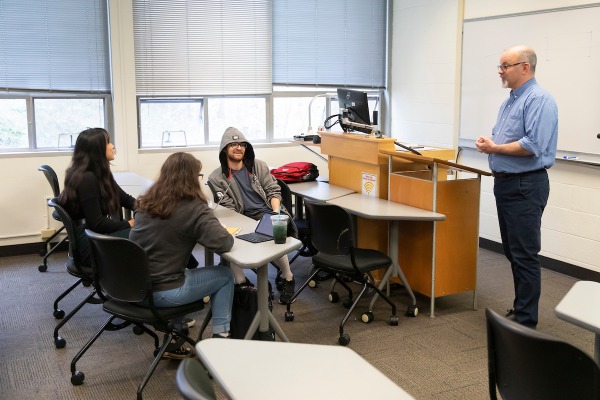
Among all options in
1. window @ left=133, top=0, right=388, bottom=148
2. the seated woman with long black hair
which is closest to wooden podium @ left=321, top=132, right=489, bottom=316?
the seated woman with long black hair

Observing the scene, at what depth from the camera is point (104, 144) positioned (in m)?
4.02

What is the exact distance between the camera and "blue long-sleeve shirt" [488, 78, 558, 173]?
12.7 ft

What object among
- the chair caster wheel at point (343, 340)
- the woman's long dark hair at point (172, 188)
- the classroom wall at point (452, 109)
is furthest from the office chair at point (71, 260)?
the classroom wall at point (452, 109)

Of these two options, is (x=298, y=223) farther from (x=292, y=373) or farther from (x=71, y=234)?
(x=292, y=373)

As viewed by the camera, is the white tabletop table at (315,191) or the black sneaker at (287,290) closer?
the black sneaker at (287,290)

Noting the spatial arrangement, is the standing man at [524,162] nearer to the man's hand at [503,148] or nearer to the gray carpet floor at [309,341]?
the man's hand at [503,148]

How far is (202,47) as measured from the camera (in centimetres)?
643

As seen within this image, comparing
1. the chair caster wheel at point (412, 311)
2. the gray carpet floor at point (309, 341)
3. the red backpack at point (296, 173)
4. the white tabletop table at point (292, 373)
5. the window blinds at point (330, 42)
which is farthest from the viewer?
the window blinds at point (330, 42)

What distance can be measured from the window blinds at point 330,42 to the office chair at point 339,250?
3.05m

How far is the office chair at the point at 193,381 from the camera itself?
1.56 m

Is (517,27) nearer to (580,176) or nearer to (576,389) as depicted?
(580,176)

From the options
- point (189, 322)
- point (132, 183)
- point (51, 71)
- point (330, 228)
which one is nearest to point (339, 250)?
point (330, 228)

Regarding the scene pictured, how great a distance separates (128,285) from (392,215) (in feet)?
5.72

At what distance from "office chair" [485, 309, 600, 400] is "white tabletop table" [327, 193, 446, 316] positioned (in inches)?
79.9
